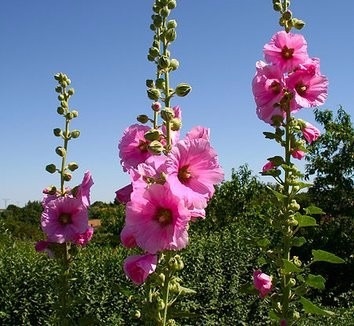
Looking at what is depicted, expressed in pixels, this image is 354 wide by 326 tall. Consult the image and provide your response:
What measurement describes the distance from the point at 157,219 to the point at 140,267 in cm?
14

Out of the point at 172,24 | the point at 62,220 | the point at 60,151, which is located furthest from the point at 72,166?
the point at 172,24

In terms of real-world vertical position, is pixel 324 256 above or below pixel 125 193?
above

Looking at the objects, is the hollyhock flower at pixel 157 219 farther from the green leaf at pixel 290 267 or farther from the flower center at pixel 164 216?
the green leaf at pixel 290 267

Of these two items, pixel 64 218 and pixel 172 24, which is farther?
pixel 64 218

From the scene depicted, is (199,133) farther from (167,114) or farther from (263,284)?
(263,284)

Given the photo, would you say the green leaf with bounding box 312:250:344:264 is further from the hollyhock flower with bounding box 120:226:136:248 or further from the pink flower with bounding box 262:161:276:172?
the hollyhock flower with bounding box 120:226:136:248

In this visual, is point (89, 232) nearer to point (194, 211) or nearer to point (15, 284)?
point (194, 211)

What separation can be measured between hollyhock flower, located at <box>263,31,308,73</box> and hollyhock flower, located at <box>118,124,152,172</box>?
3.62 ft

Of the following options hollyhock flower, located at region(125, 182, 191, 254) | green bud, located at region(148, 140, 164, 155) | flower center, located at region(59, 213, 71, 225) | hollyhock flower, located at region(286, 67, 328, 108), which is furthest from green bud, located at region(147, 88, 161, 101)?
hollyhock flower, located at region(286, 67, 328, 108)

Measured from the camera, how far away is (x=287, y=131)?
273cm

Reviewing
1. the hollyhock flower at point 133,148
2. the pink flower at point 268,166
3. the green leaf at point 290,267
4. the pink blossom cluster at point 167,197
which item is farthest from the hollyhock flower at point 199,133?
the pink flower at point 268,166

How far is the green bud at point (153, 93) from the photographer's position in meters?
1.76

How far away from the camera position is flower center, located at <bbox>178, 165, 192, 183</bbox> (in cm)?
159

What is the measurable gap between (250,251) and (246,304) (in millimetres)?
1049
